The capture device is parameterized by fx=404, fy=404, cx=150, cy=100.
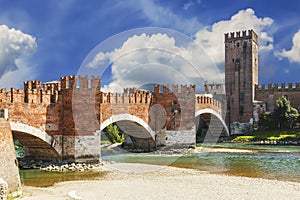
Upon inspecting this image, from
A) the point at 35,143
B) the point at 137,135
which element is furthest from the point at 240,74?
the point at 35,143

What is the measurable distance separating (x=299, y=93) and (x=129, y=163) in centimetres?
3749

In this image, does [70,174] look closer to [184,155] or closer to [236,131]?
[184,155]

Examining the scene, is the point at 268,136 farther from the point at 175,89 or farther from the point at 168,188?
the point at 168,188

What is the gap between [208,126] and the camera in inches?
1876

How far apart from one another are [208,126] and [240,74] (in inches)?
445

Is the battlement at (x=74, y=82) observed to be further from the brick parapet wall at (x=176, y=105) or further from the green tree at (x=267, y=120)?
the green tree at (x=267, y=120)

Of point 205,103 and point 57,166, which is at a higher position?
point 205,103

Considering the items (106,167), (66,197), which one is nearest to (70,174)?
(106,167)

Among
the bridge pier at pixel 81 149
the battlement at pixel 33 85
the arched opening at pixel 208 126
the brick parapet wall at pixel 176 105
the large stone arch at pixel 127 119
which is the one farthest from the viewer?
the arched opening at pixel 208 126

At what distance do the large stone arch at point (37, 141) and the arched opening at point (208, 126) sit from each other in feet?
79.2

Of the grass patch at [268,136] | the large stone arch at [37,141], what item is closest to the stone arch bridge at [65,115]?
the large stone arch at [37,141]

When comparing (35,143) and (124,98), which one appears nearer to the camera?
(35,143)

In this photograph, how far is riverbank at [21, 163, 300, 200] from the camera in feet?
41.7

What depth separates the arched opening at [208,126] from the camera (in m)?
45.3
